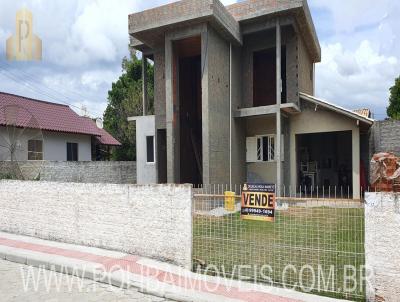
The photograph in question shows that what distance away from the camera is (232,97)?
13.6m

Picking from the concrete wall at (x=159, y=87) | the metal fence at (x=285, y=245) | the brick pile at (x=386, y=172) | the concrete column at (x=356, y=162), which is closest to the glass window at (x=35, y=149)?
the concrete wall at (x=159, y=87)

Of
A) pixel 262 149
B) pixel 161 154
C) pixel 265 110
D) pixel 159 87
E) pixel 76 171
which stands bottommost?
pixel 76 171

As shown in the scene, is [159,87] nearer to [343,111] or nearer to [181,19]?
[181,19]

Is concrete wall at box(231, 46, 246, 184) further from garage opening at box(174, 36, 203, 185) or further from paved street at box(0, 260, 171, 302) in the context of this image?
paved street at box(0, 260, 171, 302)

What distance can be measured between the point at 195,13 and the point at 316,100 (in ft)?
18.7

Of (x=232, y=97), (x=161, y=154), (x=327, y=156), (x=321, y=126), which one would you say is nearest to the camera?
(x=321, y=126)

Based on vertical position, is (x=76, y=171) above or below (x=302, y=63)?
below

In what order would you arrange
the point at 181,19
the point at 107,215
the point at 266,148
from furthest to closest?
1. the point at 266,148
2. the point at 181,19
3. the point at 107,215

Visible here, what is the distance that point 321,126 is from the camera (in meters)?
13.5

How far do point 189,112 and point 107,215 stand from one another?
27.2 ft

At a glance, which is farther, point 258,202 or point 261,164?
point 261,164

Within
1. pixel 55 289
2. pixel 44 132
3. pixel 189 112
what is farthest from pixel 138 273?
pixel 44 132

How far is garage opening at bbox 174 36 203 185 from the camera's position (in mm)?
13953

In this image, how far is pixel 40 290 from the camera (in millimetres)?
5371
